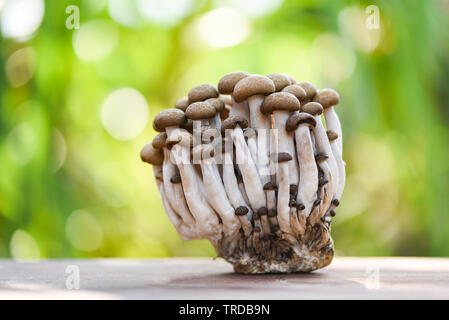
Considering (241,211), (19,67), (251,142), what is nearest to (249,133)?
(251,142)

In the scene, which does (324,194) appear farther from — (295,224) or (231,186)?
(231,186)

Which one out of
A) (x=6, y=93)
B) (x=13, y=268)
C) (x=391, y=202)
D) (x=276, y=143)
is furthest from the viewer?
(x=391, y=202)

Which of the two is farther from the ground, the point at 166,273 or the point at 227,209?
the point at 227,209

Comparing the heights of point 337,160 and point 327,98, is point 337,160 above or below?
below

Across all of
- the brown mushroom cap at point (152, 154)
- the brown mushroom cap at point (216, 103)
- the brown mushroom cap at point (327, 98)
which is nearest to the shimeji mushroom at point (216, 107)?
the brown mushroom cap at point (216, 103)

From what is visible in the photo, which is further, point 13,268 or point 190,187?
point 13,268

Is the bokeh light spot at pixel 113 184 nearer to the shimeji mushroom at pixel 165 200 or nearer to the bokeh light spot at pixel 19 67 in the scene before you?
the bokeh light spot at pixel 19 67

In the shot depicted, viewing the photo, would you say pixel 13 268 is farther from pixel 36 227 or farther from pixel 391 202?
pixel 391 202
